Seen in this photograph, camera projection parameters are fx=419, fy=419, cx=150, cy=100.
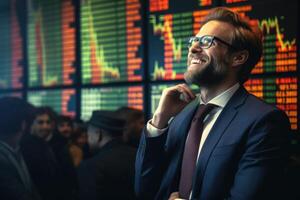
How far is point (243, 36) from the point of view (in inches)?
62.1

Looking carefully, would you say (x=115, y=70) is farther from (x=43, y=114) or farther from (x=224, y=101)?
(x=224, y=101)

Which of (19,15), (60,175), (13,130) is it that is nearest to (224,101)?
(13,130)

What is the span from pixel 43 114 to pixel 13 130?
1356 mm

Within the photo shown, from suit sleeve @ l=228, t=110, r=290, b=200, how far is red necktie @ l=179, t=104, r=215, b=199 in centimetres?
19

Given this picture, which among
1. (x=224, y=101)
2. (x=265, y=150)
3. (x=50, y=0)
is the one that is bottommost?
(x=265, y=150)

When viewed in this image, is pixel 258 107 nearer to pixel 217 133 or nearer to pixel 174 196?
pixel 217 133

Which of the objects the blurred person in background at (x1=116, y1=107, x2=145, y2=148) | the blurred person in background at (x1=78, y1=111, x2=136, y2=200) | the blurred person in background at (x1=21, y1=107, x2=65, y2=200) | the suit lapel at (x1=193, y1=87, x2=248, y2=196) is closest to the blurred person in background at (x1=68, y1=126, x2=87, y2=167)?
the blurred person in background at (x1=21, y1=107, x2=65, y2=200)

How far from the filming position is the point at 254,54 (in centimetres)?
163

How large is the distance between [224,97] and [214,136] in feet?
0.62

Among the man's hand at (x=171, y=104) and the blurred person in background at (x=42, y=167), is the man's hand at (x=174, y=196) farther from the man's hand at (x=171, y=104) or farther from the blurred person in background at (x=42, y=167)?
the blurred person in background at (x=42, y=167)

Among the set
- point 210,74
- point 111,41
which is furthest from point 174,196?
point 111,41

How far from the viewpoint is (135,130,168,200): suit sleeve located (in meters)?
1.57

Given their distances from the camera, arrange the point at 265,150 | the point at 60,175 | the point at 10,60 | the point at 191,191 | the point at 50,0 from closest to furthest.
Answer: the point at 265,150 < the point at 191,191 < the point at 60,175 < the point at 50,0 < the point at 10,60

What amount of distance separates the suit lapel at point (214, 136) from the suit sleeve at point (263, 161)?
4.0 inches
